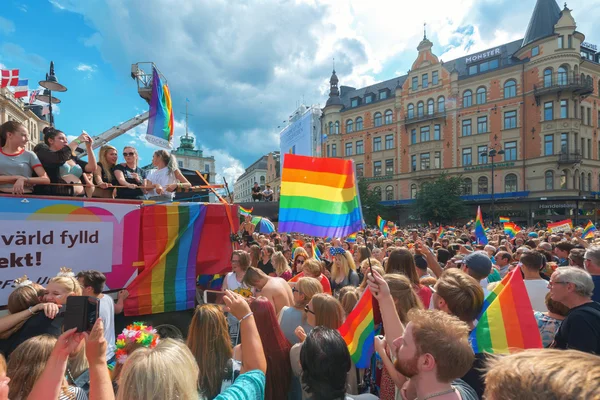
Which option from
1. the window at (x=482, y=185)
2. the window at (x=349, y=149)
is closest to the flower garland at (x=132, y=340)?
the window at (x=482, y=185)

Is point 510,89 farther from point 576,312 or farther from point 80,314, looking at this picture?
point 80,314

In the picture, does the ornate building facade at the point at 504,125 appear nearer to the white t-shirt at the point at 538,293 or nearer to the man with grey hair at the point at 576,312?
the white t-shirt at the point at 538,293

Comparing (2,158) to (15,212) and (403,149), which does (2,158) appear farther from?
(403,149)

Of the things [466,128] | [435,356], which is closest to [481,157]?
[466,128]

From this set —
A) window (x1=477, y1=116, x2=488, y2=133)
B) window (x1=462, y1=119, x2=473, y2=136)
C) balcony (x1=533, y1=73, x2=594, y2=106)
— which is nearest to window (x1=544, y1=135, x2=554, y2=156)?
balcony (x1=533, y1=73, x2=594, y2=106)

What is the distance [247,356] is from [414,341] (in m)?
1.05

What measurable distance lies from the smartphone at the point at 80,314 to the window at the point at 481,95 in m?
42.4

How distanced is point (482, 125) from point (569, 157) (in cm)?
859

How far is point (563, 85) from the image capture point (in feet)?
103

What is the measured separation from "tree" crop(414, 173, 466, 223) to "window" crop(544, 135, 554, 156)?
320 inches

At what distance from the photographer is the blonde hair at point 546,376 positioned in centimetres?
92

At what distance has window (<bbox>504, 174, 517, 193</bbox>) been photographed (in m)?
34.7

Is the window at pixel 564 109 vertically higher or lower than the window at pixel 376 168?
higher

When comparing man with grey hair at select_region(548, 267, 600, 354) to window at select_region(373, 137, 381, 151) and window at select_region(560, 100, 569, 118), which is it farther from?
window at select_region(373, 137, 381, 151)
